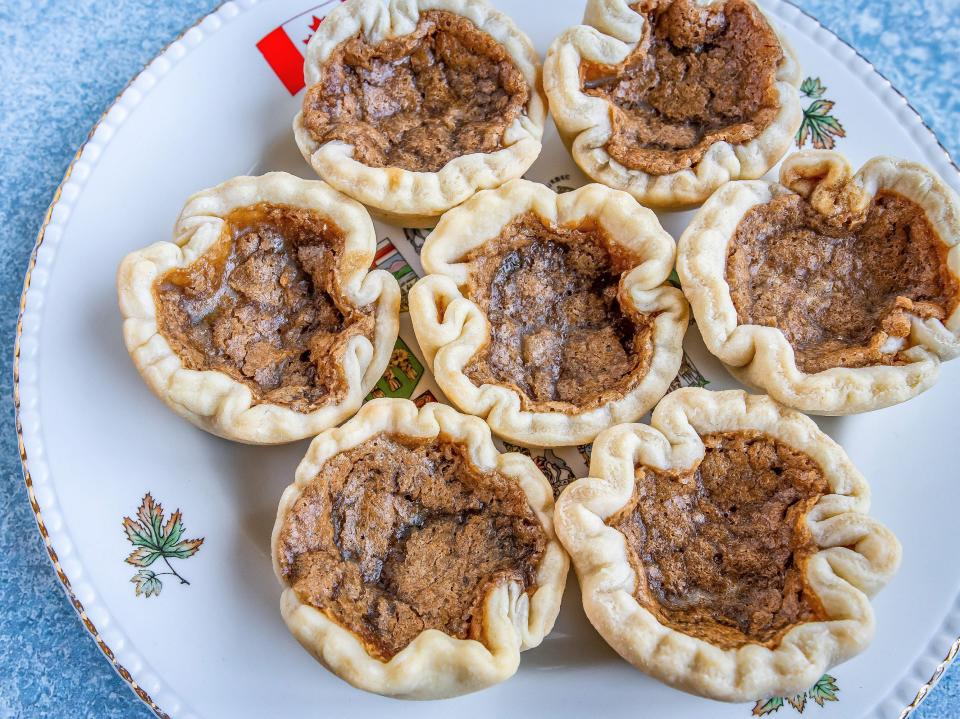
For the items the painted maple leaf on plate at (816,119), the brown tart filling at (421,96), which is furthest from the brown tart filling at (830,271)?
the brown tart filling at (421,96)

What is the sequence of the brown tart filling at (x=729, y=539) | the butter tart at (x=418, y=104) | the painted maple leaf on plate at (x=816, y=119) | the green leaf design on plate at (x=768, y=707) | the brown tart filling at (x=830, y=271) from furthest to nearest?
the painted maple leaf on plate at (x=816, y=119)
the butter tart at (x=418, y=104)
the brown tart filling at (x=830, y=271)
the green leaf design on plate at (x=768, y=707)
the brown tart filling at (x=729, y=539)

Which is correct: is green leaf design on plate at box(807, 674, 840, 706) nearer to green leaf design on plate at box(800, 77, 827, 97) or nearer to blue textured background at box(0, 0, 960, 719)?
blue textured background at box(0, 0, 960, 719)

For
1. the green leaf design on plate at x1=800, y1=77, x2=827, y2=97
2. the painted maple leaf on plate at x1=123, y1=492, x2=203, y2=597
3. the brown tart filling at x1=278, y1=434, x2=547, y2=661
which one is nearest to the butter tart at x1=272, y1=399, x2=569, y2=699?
the brown tart filling at x1=278, y1=434, x2=547, y2=661

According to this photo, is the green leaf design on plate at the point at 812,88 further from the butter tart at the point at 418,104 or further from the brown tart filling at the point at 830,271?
the butter tart at the point at 418,104

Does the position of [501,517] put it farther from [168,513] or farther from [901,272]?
[901,272]

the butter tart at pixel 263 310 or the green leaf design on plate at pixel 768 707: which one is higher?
the butter tart at pixel 263 310

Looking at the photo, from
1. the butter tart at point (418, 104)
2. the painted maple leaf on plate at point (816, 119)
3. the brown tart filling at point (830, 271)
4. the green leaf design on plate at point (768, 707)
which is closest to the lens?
the green leaf design on plate at point (768, 707)

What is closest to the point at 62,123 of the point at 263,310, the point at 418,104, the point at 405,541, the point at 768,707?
the point at 263,310

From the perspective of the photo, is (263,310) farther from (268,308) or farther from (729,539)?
(729,539)
